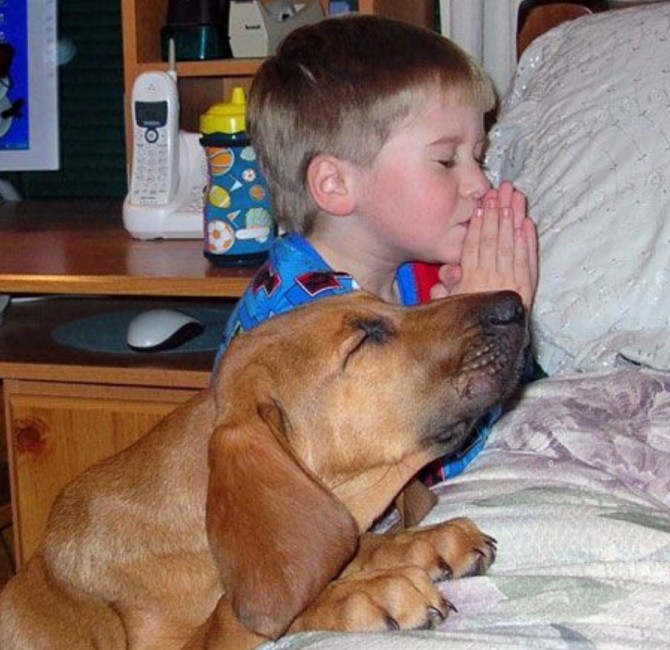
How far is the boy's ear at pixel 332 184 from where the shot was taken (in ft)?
5.94

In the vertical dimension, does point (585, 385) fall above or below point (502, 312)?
below

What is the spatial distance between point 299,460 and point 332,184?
638 millimetres

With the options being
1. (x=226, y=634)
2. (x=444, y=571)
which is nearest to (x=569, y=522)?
(x=444, y=571)

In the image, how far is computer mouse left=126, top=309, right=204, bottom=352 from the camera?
84.7 inches

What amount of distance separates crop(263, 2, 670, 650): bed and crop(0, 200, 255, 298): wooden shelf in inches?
19.7

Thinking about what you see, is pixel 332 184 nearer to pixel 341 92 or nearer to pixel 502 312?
pixel 341 92

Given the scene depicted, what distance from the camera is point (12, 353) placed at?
2.21 m

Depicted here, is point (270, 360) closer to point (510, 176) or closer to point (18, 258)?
point (510, 176)

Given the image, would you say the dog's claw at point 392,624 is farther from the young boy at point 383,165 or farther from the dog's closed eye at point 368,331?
the young boy at point 383,165

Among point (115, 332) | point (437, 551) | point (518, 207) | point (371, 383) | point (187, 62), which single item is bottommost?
point (115, 332)

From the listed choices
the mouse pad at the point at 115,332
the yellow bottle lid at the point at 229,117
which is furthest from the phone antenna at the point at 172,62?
the mouse pad at the point at 115,332

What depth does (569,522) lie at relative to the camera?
1.24m

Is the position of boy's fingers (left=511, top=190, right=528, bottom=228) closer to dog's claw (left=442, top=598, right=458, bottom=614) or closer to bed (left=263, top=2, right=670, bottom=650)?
bed (left=263, top=2, right=670, bottom=650)

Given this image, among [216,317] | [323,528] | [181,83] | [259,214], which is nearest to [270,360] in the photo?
[323,528]
